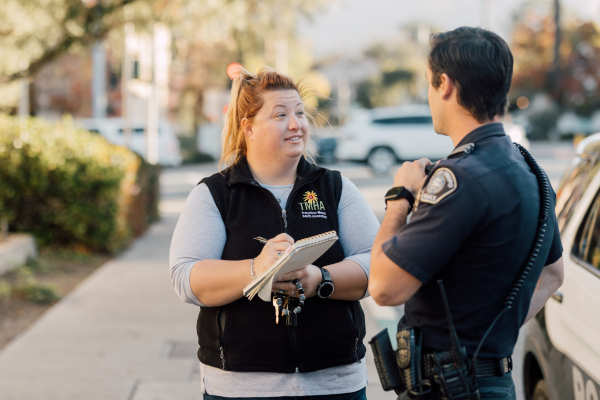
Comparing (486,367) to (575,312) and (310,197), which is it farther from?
(575,312)

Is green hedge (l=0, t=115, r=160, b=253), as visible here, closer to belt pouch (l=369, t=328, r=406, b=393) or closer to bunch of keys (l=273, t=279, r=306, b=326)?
bunch of keys (l=273, t=279, r=306, b=326)

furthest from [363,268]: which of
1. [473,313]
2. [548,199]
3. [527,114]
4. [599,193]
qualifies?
[527,114]

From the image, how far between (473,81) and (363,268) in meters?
0.83

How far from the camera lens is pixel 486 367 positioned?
6.11 feet

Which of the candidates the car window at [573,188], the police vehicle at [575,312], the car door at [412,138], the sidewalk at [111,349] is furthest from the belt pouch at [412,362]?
the car door at [412,138]

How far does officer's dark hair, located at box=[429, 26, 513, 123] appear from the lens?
1779 millimetres

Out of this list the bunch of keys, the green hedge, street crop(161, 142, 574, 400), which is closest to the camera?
the bunch of keys

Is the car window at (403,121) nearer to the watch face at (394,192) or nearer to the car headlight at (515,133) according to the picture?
the car headlight at (515,133)

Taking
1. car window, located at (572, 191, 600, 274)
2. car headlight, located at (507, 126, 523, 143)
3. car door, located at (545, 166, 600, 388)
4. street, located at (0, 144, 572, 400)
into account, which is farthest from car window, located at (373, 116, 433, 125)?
car window, located at (572, 191, 600, 274)

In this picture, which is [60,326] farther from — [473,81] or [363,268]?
[473,81]

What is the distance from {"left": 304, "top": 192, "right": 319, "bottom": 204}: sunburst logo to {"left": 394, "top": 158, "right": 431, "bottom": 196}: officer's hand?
565 mm

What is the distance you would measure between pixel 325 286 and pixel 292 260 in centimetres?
32

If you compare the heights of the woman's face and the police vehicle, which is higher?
the woman's face

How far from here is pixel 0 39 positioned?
9172 millimetres
